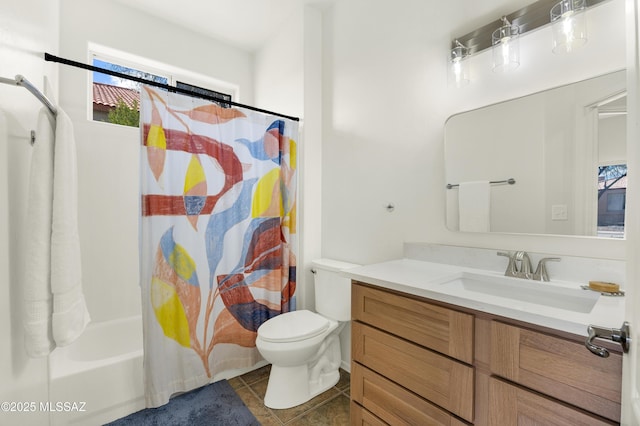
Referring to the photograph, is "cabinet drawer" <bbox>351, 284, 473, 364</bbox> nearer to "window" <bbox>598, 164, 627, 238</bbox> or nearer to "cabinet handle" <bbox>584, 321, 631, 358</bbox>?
"cabinet handle" <bbox>584, 321, 631, 358</bbox>

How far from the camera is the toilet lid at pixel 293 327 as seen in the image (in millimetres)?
1616

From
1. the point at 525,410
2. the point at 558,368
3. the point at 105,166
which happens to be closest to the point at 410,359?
the point at 525,410

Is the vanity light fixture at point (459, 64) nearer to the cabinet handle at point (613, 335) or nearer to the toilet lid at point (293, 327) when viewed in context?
the cabinet handle at point (613, 335)

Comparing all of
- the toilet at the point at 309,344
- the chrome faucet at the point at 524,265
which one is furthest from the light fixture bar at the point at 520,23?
the toilet at the point at 309,344

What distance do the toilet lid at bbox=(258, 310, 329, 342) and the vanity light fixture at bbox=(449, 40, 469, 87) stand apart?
5.28 feet

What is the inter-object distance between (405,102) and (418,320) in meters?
1.28

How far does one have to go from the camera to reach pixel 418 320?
42.7 inches

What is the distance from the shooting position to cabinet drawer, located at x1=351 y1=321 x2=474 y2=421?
955 mm

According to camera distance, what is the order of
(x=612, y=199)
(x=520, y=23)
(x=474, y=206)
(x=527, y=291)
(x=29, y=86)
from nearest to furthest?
(x=29, y=86) → (x=612, y=199) → (x=527, y=291) → (x=520, y=23) → (x=474, y=206)

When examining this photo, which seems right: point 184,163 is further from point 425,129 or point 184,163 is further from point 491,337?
point 491,337

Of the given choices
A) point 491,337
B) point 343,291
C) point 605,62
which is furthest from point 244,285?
point 605,62

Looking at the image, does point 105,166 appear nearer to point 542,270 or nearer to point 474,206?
point 474,206

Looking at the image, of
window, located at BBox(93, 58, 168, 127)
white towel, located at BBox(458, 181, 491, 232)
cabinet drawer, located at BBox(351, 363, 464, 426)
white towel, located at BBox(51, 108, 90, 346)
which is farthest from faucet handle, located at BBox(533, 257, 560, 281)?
window, located at BBox(93, 58, 168, 127)

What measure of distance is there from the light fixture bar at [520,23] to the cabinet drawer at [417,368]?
1.43 metres
